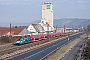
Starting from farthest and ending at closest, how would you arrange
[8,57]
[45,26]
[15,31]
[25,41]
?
[45,26] → [15,31] → [25,41] → [8,57]

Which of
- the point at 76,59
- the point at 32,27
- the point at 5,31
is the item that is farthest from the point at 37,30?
the point at 76,59

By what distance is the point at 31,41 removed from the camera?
67.2 metres

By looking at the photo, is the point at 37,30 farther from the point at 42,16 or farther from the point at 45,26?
the point at 42,16

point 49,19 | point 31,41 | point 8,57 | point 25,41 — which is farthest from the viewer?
point 49,19

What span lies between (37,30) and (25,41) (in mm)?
44709

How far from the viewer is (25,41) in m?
60.8

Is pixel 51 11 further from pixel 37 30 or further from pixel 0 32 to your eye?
pixel 0 32

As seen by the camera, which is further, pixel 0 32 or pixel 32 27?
pixel 32 27

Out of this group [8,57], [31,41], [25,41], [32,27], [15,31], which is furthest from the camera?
[32,27]

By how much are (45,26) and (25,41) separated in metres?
62.2

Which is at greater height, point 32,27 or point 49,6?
point 49,6

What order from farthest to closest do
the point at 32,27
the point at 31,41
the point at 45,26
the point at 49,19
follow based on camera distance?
the point at 49,19 < the point at 45,26 < the point at 32,27 < the point at 31,41

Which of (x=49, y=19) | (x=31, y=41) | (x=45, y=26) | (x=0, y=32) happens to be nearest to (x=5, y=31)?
(x=0, y=32)

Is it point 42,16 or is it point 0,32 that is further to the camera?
point 42,16
